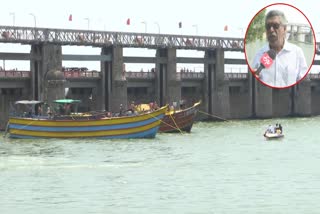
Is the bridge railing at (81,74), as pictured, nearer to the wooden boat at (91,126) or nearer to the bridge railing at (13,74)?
the bridge railing at (13,74)

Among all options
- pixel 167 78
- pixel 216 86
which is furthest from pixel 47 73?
pixel 216 86

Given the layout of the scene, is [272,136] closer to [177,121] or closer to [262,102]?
[177,121]

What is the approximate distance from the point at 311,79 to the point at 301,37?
204 ft

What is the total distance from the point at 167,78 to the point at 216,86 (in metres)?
9.76

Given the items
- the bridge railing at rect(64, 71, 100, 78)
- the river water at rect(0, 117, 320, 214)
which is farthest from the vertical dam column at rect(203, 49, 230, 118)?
the river water at rect(0, 117, 320, 214)

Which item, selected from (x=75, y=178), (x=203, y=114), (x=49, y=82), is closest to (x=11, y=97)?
(x=49, y=82)

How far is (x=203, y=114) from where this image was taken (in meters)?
105

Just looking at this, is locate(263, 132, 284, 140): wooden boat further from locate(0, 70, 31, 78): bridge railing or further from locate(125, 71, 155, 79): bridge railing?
locate(125, 71, 155, 79): bridge railing

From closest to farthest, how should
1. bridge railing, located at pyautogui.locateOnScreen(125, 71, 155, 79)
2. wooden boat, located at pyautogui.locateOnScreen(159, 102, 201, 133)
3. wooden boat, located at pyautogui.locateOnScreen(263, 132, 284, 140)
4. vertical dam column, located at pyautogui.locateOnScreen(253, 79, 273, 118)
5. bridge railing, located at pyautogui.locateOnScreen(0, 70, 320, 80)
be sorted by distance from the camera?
1. wooden boat, located at pyautogui.locateOnScreen(263, 132, 284, 140)
2. wooden boat, located at pyautogui.locateOnScreen(159, 102, 201, 133)
3. bridge railing, located at pyautogui.locateOnScreen(0, 70, 320, 80)
4. bridge railing, located at pyautogui.locateOnScreen(125, 71, 155, 79)
5. vertical dam column, located at pyautogui.locateOnScreen(253, 79, 273, 118)

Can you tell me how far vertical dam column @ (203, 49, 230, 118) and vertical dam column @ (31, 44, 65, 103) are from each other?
27675 mm

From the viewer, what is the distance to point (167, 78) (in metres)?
98.7

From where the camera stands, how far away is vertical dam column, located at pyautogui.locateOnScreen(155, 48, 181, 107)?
9794 centimetres

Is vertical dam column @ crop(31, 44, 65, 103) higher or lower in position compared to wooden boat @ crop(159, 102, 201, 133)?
higher

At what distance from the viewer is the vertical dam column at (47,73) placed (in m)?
82.8
